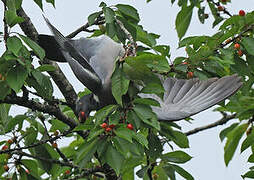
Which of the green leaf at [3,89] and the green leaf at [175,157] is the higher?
the green leaf at [3,89]

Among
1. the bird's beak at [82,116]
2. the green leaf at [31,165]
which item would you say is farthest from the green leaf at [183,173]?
the green leaf at [31,165]

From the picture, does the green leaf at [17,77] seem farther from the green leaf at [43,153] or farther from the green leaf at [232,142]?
the green leaf at [232,142]

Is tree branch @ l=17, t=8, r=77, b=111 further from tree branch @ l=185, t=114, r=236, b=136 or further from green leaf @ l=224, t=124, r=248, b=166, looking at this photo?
tree branch @ l=185, t=114, r=236, b=136

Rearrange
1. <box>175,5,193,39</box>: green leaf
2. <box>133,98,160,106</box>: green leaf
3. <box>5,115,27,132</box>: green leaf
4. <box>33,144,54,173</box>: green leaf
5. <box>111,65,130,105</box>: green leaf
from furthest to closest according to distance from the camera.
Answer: <box>175,5,193,39</box>: green leaf
<box>33,144,54,173</box>: green leaf
<box>5,115,27,132</box>: green leaf
<box>133,98,160,106</box>: green leaf
<box>111,65,130,105</box>: green leaf

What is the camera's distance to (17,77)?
2.96m

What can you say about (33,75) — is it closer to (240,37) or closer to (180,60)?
(180,60)

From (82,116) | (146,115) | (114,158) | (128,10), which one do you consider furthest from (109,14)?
(114,158)

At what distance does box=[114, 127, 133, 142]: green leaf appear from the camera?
269 cm

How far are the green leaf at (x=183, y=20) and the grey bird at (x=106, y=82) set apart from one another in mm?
559

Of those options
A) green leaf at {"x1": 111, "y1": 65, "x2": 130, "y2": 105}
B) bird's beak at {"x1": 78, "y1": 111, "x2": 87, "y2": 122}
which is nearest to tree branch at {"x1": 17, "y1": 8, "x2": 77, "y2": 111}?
bird's beak at {"x1": 78, "y1": 111, "x2": 87, "y2": 122}

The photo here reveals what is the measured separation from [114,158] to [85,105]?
3.62 feet

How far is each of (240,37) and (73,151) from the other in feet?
6.04

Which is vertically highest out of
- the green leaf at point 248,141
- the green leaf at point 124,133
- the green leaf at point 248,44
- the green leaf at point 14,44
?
the green leaf at point 14,44

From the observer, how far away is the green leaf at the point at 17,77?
9.59 feet
